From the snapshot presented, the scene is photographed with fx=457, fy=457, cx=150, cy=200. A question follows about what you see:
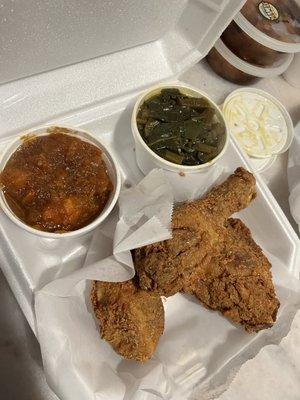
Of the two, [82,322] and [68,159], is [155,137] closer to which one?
[68,159]

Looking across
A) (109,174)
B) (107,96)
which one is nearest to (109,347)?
(109,174)

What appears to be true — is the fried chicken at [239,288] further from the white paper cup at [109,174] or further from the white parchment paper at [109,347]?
the white paper cup at [109,174]

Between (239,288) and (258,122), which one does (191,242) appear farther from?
(258,122)

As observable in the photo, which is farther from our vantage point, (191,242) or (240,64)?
(240,64)

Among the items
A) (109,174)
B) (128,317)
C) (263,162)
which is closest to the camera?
(128,317)

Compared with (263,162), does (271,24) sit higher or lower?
higher

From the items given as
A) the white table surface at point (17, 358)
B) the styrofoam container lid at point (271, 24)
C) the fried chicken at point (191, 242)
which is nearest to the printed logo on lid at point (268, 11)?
the styrofoam container lid at point (271, 24)

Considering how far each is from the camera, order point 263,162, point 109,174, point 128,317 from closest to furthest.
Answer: point 128,317, point 109,174, point 263,162
